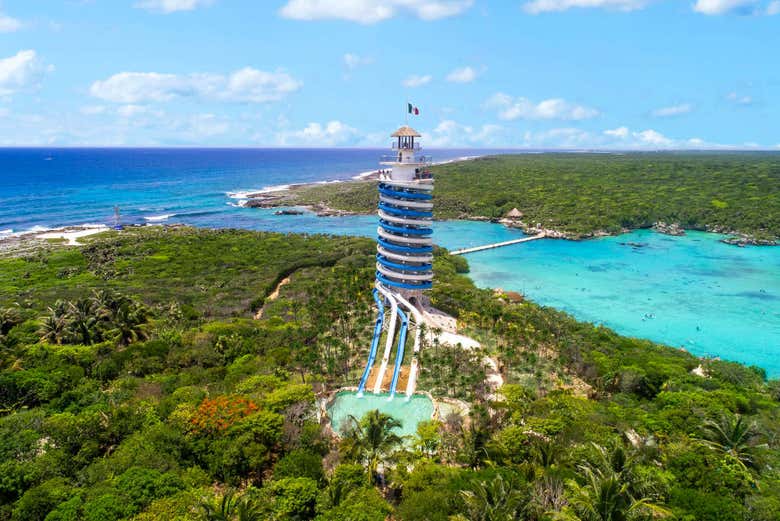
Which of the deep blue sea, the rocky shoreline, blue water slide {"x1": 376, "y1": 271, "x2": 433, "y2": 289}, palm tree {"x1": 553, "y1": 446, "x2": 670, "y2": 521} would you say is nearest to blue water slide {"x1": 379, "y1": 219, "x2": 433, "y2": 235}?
blue water slide {"x1": 376, "y1": 271, "x2": 433, "y2": 289}

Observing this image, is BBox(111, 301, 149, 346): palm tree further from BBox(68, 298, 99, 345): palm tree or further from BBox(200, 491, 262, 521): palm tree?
BBox(200, 491, 262, 521): palm tree

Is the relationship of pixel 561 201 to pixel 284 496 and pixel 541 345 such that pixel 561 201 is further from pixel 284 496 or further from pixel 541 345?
pixel 284 496

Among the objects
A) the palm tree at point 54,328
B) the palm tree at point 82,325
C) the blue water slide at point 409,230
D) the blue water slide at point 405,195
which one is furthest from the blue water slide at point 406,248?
the palm tree at point 54,328

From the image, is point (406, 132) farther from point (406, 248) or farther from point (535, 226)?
point (535, 226)

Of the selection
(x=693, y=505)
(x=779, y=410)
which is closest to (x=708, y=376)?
(x=779, y=410)

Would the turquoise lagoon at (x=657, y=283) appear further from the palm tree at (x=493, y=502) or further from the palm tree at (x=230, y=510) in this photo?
the palm tree at (x=230, y=510)

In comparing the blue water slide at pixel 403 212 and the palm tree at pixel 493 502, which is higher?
the blue water slide at pixel 403 212
